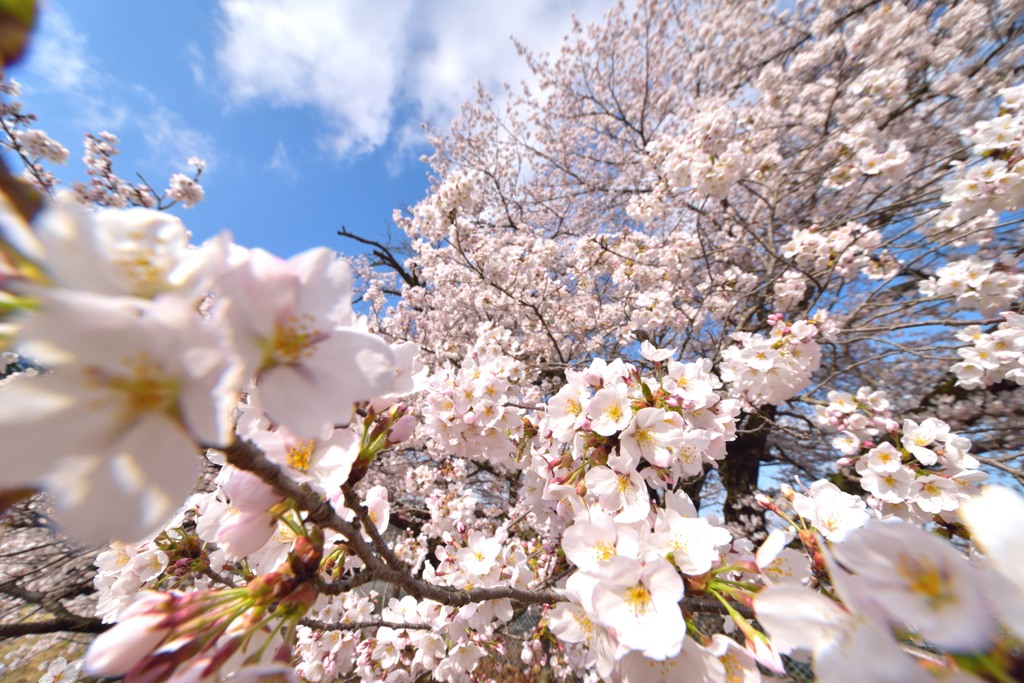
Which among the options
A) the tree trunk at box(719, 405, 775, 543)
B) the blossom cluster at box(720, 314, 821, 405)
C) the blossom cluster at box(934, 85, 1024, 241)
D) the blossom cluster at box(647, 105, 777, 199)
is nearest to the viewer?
the blossom cluster at box(720, 314, 821, 405)

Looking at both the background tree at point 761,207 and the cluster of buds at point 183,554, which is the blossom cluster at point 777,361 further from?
the cluster of buds at point 183,554

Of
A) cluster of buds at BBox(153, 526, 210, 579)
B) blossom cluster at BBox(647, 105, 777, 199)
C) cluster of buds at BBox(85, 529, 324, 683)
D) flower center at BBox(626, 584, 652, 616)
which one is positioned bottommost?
flower center at BBox(626, 584, 652, 616)

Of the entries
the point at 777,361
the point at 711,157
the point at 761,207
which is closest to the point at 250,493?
the point at 777,361

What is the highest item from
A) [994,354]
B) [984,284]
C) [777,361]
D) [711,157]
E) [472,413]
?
[711,157]

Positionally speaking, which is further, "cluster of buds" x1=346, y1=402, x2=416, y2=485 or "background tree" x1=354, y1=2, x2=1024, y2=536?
"background tree" x1=354, y1=2, x2=1024, y2=536

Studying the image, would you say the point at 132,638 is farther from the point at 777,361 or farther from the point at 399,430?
the point at 777,361

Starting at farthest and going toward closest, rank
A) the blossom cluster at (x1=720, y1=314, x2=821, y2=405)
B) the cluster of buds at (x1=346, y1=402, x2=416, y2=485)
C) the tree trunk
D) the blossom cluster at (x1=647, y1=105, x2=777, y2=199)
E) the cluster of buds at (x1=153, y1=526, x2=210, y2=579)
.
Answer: the tree trunk < the blossom cluster at (x1=647, y1=105, x2=777, y2=199) < the blossom cluster at (x1=720, y1=314, x2=821, y2=405) < the cluster of buds at (x1=153, y1=526, x2=210, y2=579) < the cluster of buds at (x1=346, y1=402, x2=416, y2=485)

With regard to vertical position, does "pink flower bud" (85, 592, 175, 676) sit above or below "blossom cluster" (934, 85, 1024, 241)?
below

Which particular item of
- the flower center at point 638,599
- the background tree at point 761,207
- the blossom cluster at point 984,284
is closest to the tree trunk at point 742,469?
the background tree at point 761,207

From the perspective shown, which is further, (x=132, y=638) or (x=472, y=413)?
(x=472, y=413)

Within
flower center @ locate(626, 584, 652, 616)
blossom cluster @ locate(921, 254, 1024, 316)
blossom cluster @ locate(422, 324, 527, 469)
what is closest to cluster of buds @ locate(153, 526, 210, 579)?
blossom cluster @ locate(422, 324, 527, 469)

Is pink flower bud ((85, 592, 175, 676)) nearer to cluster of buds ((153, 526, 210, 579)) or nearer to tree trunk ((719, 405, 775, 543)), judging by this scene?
cluster of buds ((153, 526, 210, 579))

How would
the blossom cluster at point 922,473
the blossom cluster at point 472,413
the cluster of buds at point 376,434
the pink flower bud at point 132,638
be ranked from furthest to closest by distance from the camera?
the blossom cluster at point 472,413, the blossom cluster at point 922,473, the cluster of buds at point 376,434, the pink flower bud at point 132,638

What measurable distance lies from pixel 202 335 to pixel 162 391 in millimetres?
97
